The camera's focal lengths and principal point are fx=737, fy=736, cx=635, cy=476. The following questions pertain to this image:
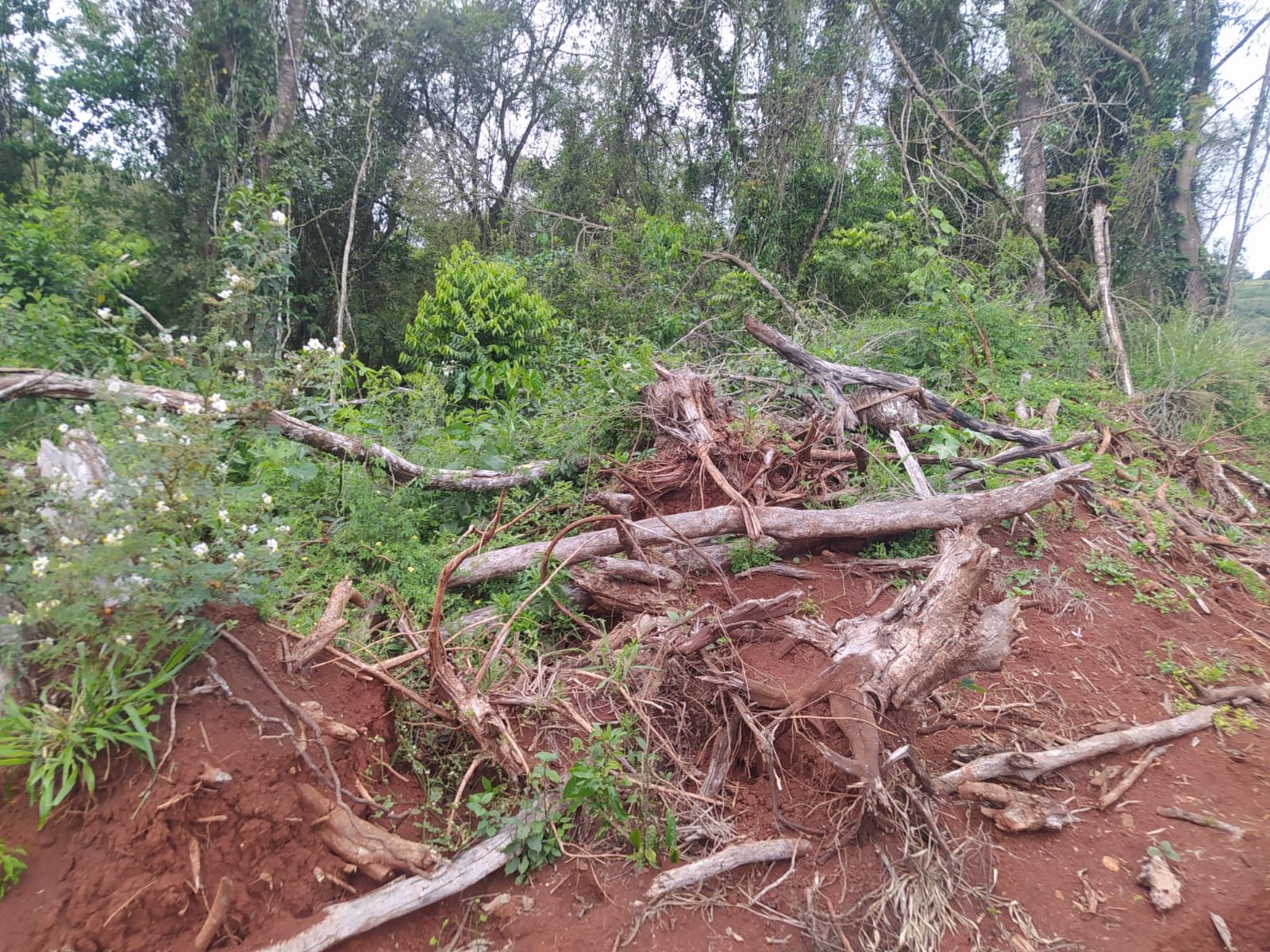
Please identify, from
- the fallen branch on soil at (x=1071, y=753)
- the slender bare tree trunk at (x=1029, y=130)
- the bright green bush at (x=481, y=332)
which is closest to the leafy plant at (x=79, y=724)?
A: the fallen branch on soil at (x=1071, y=753)

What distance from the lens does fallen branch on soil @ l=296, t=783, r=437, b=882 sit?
2125mm

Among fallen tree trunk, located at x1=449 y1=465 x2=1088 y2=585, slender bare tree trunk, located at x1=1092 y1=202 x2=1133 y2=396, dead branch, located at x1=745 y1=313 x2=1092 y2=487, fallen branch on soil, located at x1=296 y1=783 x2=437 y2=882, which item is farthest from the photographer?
slender bare tree trunk, located at x1=1092 y1=202 x2=1133 y2=396

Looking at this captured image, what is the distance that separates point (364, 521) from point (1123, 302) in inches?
353

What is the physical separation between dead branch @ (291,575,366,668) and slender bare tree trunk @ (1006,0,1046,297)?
8.39 m

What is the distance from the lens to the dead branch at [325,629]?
2492 mm

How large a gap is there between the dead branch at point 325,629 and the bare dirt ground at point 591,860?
77 millimetres

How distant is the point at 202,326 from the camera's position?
9.92m

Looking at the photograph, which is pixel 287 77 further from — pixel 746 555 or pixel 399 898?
pixel 399 898

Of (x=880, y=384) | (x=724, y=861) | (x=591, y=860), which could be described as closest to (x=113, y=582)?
(x=591, y=860)

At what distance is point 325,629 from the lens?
8.57 feet

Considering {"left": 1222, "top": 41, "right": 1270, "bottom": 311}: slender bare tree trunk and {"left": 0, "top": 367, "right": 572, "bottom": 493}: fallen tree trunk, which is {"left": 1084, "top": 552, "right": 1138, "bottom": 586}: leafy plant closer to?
{"left": 0, "top": 367, "right": 572, "bottom": 493}: fallen tree trunk

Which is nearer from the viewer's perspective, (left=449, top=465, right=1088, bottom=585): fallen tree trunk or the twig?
the twig

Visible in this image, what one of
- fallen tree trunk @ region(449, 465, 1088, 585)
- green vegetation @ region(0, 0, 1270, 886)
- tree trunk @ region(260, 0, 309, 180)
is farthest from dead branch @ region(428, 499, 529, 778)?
tree trunk @ region(260, 0, 309, 180)

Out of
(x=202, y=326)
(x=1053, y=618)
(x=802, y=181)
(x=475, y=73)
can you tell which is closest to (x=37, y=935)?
(x=1053, y=618)
